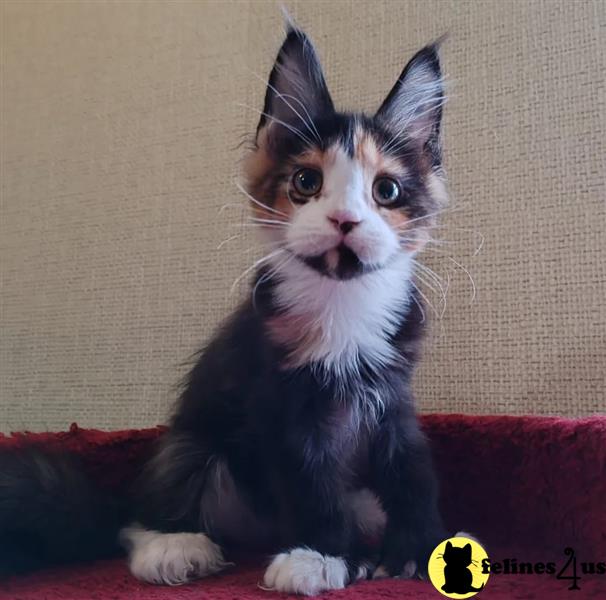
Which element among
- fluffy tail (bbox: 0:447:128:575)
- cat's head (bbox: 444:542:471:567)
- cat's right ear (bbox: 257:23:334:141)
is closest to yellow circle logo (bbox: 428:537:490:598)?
cat's head (bbox: 444:542:471:567)

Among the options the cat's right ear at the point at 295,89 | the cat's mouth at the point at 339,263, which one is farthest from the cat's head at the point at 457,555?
the cat's right ear at the point at 295,89

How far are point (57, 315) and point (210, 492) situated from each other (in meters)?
1.02

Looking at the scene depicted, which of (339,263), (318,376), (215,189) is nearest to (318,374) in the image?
(318,376)

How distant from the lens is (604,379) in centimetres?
131

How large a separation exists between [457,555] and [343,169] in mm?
509

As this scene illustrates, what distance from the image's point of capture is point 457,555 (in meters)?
0.86

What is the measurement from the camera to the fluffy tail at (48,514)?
0.88 m

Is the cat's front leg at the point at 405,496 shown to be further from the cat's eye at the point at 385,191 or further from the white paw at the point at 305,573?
the cat's eye at the point at 385,191

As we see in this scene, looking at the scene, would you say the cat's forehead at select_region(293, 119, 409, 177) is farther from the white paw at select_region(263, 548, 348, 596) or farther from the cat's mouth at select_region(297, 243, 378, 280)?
the white paw at select_region(263, 548, 348, 596)

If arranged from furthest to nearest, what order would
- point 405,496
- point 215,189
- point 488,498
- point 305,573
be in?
point 215,189, point 488,498, point 405,496, point 305,573

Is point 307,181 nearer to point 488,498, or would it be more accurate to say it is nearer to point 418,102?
point 418,102

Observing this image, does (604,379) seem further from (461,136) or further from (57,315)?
(57,315)

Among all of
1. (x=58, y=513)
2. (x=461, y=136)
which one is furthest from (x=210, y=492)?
(x=461, y=136)

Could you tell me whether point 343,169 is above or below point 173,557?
above
